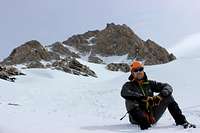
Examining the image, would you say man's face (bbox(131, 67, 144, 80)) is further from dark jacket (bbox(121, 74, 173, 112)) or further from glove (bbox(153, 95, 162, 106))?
glove (bbox(153, 95, 162, 106))

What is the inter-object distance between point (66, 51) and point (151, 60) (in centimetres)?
2850

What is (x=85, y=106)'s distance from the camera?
24.3 meters

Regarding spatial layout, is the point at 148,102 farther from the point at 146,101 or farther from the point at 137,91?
the point at 137,91

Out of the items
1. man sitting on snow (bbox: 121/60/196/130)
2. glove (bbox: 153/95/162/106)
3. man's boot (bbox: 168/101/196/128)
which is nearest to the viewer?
man's boot (bbox: 168/101/196/128)

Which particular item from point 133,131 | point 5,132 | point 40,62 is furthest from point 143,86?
point 40,62

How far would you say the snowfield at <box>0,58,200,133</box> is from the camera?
9727 mm

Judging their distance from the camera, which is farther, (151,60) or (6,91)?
(151,60)

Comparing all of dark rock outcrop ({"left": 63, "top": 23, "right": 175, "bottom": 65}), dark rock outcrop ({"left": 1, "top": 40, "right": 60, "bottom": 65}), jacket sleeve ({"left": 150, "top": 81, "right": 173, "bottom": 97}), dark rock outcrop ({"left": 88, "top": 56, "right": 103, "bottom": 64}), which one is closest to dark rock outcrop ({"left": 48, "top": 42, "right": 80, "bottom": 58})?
dark rock outcrop ({"left": 88, "top": 56, "right": 103, "bottom": 64})

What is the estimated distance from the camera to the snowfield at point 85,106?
383 inches

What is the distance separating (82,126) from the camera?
33.7 ft

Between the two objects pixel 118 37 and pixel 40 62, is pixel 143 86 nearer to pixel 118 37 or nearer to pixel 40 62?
pixel 40 62

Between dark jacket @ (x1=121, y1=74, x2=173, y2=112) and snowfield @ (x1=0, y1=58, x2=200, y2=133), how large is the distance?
55 centimetres

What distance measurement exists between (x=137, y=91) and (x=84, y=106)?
540 inches

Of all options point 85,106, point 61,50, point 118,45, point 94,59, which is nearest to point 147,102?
point 85,106
